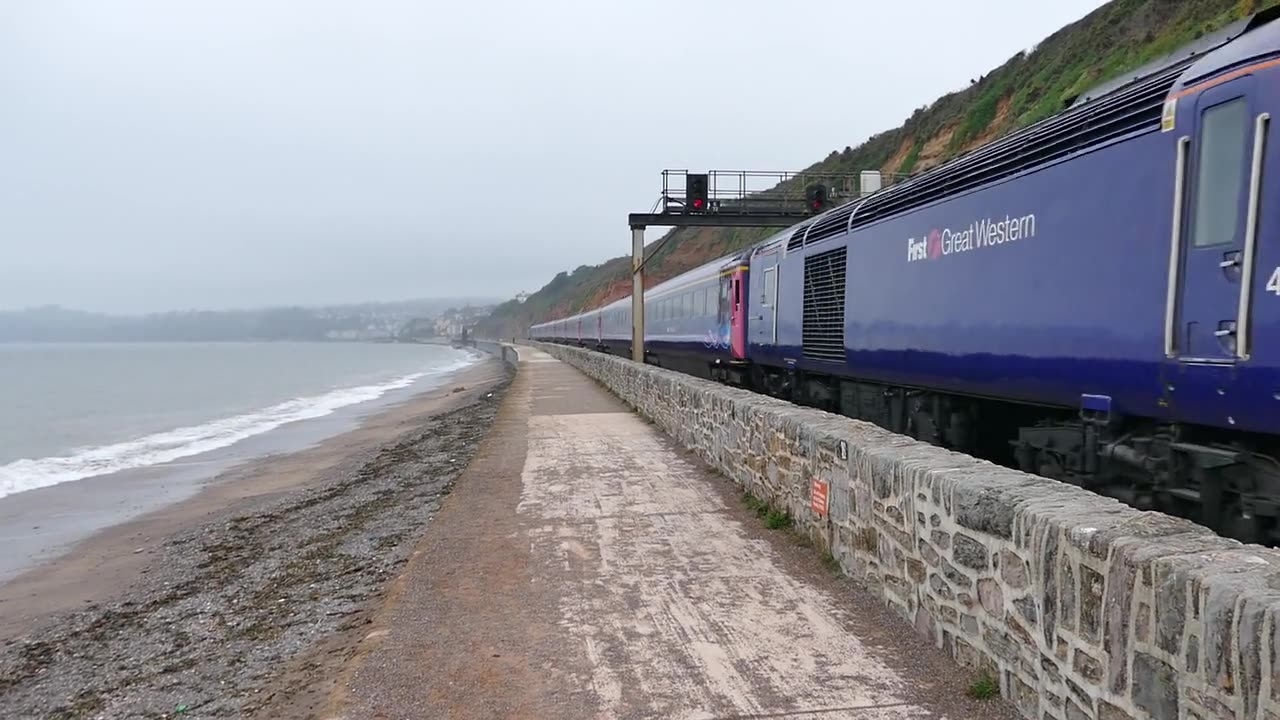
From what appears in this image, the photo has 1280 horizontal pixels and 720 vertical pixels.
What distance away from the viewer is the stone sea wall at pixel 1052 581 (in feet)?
7.91

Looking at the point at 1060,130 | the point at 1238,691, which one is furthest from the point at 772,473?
the point at 1238,691

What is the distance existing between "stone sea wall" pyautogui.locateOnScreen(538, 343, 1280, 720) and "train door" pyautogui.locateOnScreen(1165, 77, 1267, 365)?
121cm

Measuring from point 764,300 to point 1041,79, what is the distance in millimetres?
24171

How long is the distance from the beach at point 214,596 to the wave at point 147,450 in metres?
5.61

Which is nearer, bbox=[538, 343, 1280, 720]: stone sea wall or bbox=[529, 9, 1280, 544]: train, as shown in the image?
bbox=[538, 343, 1280, 720]: stone sea wall

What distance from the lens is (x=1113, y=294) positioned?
17.1ft

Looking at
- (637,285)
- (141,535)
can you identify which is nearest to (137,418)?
(637,285)

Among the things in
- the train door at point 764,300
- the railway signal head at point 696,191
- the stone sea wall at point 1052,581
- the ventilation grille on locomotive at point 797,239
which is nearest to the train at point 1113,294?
the stone sea wall at point 1052,581

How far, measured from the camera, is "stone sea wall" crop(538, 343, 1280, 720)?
7.91 feet

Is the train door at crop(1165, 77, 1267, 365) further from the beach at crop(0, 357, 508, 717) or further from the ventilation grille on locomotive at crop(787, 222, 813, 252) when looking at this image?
the ventilation grille on locomotive at crop(787, 222, 813, 252)

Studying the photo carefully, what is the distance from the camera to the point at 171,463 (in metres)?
22.7

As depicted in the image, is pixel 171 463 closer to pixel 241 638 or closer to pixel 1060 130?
pixel 241 638

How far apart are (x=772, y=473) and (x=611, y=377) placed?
16358mm

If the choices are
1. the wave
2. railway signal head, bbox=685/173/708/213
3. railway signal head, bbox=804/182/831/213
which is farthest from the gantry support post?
the wave
